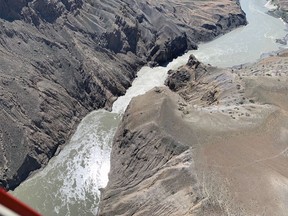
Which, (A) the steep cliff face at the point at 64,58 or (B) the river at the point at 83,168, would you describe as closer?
(B) the river at the point at 83,168

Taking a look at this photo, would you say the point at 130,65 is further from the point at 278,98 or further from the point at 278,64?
the point at 278,98

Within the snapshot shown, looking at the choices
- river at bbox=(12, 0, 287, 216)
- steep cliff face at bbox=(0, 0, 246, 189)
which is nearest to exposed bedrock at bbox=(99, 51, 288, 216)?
river at bbox=(12, 0, 287, 216)

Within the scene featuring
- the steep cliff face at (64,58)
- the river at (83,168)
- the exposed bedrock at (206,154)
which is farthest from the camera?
the steep cliff face at (64,58)

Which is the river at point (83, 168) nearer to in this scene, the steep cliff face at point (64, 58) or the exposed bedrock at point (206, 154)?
the steep cliff face at point (64, 58)

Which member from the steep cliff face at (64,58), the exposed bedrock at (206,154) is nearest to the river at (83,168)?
the steep cliff face at (64,58)

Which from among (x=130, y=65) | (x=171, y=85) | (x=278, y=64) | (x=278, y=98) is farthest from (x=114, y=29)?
(x=278, y=98)

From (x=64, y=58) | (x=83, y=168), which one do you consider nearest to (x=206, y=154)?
(x=83, y=168)

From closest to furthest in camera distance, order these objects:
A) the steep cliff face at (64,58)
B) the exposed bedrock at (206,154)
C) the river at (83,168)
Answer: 1. the exposed bedrock at (206,154)
2. the river at (83,168)
3. the steep cliff face at (64,58)
